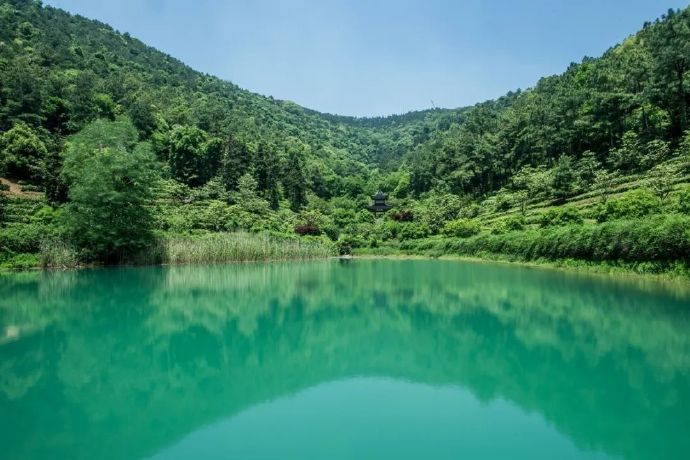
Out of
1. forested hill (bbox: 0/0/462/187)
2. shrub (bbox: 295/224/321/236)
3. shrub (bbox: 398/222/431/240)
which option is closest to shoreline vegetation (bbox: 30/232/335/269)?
shrub (bbox: 295/224/321/236)

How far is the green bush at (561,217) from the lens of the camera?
3056 centimetres

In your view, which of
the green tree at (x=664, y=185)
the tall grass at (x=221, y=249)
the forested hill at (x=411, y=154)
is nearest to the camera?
the green tree at (x=664, y=185)

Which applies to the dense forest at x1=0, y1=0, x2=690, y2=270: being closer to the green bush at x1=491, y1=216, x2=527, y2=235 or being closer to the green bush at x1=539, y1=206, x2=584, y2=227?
the green bush at x1=539, y1=206, x2=584, y2=227

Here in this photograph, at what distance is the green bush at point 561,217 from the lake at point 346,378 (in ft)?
51.3

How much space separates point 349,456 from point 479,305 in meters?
10.5

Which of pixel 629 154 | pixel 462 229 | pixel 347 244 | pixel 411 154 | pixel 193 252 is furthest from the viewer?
pixel 411 154

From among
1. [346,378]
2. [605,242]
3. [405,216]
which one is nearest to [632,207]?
[605,242]

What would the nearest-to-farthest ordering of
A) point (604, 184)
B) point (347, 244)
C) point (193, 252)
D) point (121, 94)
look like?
point (193, 252), point (604, 184), point (347, 244), point (121, 94)

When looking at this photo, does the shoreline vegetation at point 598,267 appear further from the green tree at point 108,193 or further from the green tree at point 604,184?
the green tree at point 108,193

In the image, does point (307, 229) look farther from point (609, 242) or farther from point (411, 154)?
point (411, 154)

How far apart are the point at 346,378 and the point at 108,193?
24.8m

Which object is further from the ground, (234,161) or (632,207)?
(234,161)

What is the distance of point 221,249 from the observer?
3222cm

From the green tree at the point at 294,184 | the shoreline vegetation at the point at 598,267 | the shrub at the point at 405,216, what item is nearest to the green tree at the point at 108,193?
the shoreline vegetation at the point at 598,267
